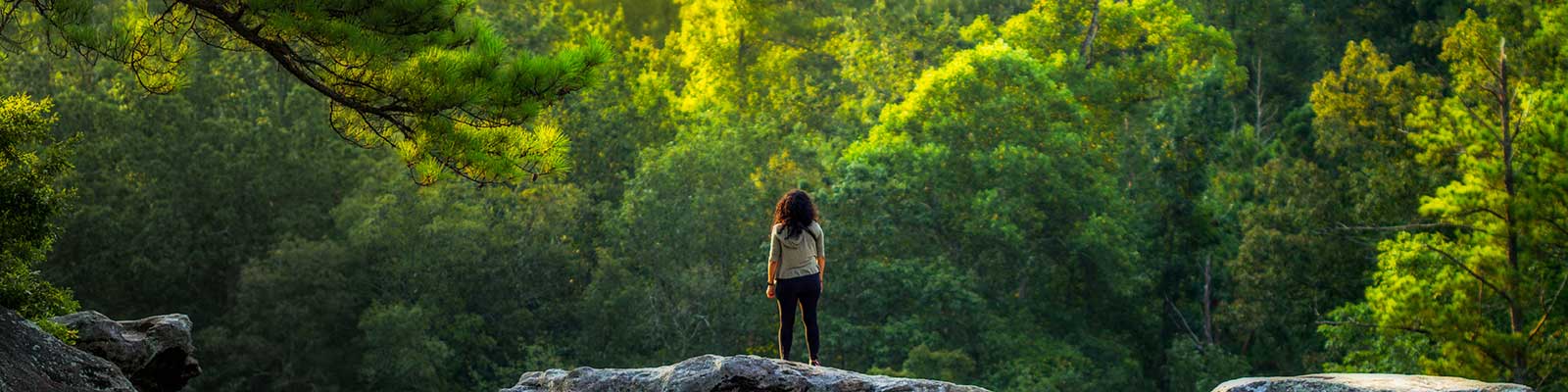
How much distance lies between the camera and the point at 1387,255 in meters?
23.6

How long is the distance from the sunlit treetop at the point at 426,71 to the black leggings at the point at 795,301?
153 centimetres

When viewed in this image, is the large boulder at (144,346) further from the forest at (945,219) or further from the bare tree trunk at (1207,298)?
the bare tree trunk at (1207,298)

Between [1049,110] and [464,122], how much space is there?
73.7 feet

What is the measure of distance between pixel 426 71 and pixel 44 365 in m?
2.51

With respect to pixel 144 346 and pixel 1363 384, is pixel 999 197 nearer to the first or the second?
pixel 144 346

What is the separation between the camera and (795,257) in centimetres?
960

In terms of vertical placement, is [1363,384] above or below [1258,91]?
below

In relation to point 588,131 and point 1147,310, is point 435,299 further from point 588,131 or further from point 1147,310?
point 1147,310

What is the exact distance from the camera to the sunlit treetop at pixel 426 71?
9680 mm

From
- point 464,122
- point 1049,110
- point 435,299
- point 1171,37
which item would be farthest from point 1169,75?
point 464,122

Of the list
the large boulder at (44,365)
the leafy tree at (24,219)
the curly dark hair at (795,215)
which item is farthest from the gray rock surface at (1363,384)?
the leafy tree at (24,219)

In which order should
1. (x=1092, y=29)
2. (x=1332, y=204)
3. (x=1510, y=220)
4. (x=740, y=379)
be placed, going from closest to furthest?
(x=740, y=379) < (x=1510, y=220) < (x=1332, y=204) < (x=1092, y=29)

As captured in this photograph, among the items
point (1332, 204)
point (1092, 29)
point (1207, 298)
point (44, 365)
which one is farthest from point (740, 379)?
point (1092, 29)

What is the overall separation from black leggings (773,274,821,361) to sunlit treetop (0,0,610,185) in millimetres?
1535
